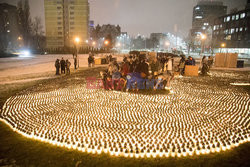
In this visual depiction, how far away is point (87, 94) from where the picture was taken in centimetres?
947

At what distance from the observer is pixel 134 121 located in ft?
20.0

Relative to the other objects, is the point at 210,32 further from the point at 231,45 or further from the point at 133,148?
the point at 133,148

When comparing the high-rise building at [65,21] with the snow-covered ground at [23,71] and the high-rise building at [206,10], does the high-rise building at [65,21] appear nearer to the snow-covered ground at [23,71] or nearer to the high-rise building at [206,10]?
the snow-covered ground at [23,71]

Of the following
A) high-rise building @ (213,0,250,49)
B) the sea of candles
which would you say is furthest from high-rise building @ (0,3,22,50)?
high-rise building @ (213,0,250,49)

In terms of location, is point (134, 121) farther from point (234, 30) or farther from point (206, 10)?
point (206, 10)

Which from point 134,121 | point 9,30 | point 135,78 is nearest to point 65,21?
point 9,30

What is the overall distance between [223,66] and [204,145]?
23.1 m

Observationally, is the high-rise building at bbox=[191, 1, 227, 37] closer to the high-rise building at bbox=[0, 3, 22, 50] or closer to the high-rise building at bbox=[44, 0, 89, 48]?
the high-rise building at bbox=[44, 0, 89, 48]

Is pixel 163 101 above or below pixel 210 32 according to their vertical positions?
below

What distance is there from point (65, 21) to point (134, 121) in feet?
238

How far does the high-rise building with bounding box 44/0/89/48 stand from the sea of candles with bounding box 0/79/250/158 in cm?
6444

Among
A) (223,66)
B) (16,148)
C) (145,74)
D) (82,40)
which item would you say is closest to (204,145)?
(16,148)

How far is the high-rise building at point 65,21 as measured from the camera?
6912 cm

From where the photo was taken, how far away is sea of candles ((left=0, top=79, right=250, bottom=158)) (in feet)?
14.8
